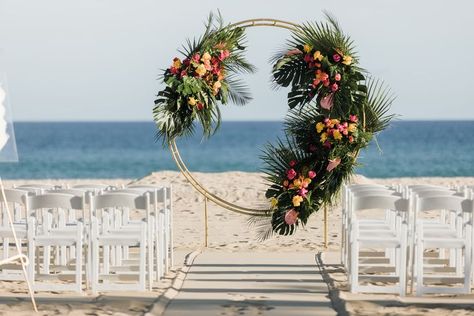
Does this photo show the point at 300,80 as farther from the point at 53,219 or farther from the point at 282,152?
the point at 53,219

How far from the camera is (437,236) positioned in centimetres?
934

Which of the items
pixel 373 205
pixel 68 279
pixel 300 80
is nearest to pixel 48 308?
pixel 68 279

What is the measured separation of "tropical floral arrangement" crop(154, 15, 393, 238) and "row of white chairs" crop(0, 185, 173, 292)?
4.66ft

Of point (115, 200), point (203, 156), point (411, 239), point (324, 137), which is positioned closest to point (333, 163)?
point (324, 137)

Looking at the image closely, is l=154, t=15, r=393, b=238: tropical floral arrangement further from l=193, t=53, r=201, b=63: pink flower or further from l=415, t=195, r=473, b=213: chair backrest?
l=415, t=195, r=473, b=213: chair backrest

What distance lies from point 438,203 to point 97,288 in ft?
9.74

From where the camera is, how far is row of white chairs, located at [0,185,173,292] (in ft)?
29.3

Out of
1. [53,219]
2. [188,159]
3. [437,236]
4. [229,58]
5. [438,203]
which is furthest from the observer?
[188,159]

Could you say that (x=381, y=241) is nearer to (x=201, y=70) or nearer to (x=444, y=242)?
(x=444, y=242)

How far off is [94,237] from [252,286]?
149 centimetres

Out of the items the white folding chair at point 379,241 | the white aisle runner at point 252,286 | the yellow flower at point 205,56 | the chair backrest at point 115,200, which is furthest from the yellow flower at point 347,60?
the chair backrest at point 115,200

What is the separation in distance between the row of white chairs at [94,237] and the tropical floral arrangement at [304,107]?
1419 millimetres

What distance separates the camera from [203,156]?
53.2m

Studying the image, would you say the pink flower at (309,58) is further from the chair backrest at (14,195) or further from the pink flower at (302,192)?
the chair backrest at (14,195)
